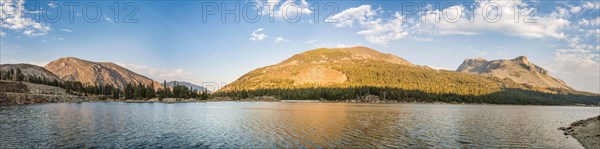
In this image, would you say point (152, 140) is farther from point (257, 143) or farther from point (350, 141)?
point (350, 141)

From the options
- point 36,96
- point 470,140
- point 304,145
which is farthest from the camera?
point 36,96

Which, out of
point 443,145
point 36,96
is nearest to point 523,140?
point 443,145

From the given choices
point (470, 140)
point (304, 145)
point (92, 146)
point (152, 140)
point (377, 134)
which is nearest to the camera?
point (92, 146)

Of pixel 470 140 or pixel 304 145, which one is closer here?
pixel 304 145

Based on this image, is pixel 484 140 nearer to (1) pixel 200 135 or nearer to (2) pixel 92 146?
(1) pixel 200 135

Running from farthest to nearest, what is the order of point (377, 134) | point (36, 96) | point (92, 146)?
1. point (36, 96)
2. point (377, 134)
3. point (92, 146)

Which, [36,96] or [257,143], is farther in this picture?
[36,96]

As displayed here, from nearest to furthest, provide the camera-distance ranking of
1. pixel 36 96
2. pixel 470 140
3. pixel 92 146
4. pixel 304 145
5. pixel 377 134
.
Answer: pixel 92 146 < pixel 304 145 < pixel 470 140 < pixel 377 134 < pixel 36 96

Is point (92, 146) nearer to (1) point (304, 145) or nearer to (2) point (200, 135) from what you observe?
(2) point (200, 135)

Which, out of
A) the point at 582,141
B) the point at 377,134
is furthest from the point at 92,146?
the point at 582,141

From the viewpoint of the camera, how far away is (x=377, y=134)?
4909 cm

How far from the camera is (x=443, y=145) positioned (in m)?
39.6

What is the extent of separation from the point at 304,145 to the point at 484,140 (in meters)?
26.1

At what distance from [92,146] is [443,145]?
4069cm
